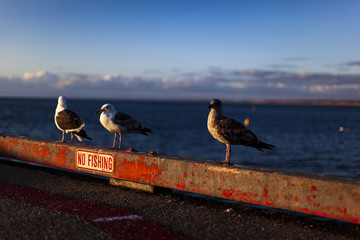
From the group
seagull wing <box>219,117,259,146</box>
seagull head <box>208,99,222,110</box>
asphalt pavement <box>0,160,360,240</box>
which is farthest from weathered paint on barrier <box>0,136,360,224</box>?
seagull head <box>208,99,222,110</box>

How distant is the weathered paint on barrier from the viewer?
17.9 ft

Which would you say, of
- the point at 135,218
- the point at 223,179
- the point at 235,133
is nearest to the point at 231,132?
the point at 235,133

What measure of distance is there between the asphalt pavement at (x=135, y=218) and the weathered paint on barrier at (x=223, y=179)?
0.33m

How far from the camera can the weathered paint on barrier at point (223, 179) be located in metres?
5.47

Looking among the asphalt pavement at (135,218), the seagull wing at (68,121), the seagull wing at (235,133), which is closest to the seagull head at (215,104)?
the seagull wing at (235,133)

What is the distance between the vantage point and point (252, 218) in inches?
243

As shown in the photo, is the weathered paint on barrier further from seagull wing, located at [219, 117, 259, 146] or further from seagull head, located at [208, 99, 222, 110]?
seagull head, located at [208, 99, 222, 110]

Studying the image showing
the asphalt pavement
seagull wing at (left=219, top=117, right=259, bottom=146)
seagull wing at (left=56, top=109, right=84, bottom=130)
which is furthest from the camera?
seagull wing at (left=56, top=109, right=84, bottom=130)

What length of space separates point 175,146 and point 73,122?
97.1 ft

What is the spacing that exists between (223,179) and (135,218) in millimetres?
1714

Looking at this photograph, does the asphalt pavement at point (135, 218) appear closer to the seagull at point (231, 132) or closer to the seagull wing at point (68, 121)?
the seagull at point (231, 132)

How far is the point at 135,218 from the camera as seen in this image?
5.85 m

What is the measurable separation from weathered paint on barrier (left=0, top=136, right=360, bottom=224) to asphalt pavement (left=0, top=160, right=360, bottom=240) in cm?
33

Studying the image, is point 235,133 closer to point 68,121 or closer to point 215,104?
point 215,104
